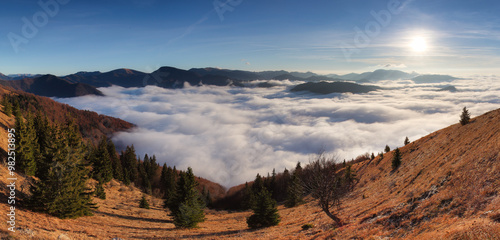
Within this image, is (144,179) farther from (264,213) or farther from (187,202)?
(264,213)

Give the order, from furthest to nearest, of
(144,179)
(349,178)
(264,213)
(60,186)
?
(144,179), (349,178), (264,213), (60,186)

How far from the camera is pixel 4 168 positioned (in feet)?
102

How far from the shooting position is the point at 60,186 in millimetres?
24906

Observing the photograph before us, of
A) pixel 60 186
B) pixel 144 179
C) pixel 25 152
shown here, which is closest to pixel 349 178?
pixel 60 186

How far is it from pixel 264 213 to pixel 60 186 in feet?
95.5

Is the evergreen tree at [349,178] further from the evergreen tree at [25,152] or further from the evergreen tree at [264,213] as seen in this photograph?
the evergreen tree at [25,152]

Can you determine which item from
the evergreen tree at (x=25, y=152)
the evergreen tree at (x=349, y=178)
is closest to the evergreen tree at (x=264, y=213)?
the evergreen tree at (x=349, y=178)

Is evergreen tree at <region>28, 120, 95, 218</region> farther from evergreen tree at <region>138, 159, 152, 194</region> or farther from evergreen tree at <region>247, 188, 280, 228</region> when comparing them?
evergreen tree at <region>138, 159, 152, 194</region>

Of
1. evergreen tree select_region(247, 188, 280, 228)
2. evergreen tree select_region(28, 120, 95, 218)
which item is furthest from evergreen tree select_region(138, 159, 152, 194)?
evergreen tree select_region(247, 188, 280, 228)

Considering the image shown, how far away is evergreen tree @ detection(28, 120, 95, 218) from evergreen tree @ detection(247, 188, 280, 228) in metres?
25.5

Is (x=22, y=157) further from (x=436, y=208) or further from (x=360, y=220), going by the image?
(x=436, y=208)

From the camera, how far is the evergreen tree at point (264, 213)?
34688mm

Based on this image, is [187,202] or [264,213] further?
[187,202]

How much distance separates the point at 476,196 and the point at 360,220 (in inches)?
414
